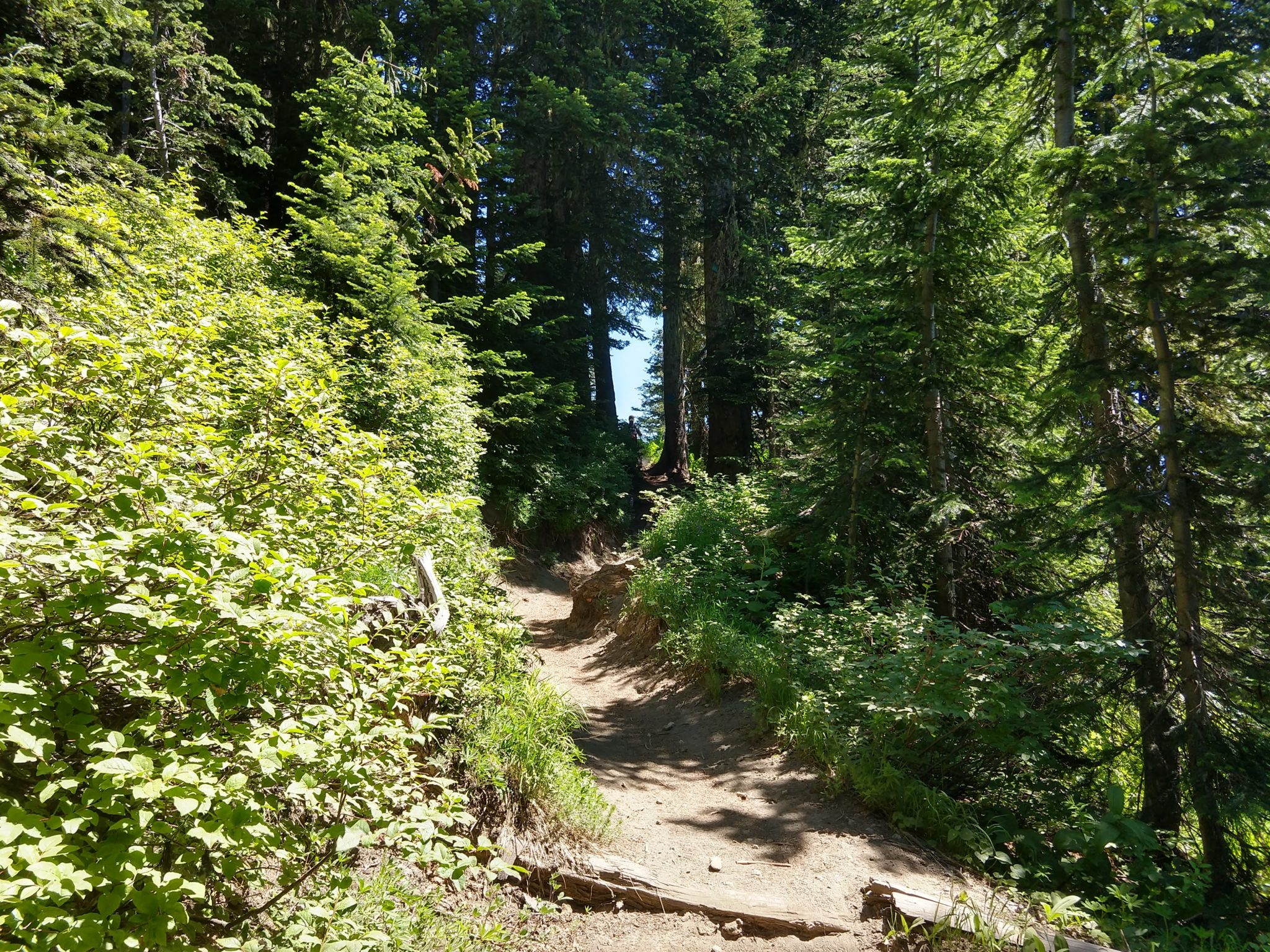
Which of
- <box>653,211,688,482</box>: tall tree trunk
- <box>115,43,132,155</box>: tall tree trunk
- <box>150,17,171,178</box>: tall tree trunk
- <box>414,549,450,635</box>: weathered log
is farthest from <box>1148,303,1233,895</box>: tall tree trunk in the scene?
<box>653,211,688,482</box>: tall tree trunk

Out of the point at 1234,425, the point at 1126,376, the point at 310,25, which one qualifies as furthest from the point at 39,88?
the point at 1234,425

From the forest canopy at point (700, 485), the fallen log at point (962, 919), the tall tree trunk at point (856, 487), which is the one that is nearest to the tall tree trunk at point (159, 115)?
the forest canopy at point (700, 485)

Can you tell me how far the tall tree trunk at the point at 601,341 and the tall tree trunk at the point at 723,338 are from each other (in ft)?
10.0

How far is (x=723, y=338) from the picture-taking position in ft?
52.7

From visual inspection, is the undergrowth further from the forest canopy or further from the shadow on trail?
the shadow on trail

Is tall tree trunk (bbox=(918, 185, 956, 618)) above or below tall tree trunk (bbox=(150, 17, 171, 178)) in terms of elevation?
below

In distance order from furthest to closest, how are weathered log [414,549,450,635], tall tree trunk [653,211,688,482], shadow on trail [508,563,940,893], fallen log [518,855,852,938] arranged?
tall tree trunk [653,211,688,482]
shadow on trail [508,563,940,893]
weathered log [414,549,450,635]
fallen log [518,855,852,938]

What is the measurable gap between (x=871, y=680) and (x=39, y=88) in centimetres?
1195

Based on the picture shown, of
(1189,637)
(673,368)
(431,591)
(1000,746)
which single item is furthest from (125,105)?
(673,368)

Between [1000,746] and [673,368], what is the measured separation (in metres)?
17.0

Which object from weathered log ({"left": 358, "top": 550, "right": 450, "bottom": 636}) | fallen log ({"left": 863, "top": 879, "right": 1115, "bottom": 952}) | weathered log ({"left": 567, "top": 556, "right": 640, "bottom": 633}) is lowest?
fallen log ({"left": 863, "top": 879, "right": 1115, "bottom": 952})

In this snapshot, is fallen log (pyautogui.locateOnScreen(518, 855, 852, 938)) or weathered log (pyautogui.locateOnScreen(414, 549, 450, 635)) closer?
fallen log (pyautogui.locateOnScreen(518, 855, 852, 938))

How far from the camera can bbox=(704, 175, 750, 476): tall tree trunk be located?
15.3 metres

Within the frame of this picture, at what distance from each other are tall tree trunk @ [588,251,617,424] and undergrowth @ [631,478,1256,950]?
13220 millimetres
